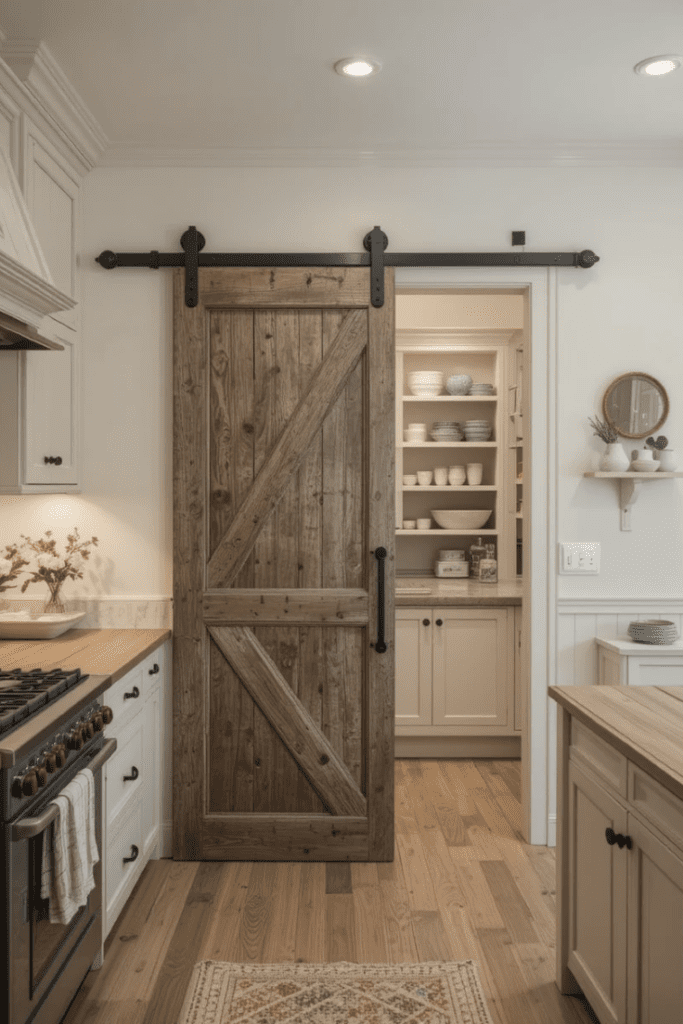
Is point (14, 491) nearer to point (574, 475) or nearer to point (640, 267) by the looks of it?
point (574, 475)

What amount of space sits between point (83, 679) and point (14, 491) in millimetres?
767

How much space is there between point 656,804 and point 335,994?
47.5 inches

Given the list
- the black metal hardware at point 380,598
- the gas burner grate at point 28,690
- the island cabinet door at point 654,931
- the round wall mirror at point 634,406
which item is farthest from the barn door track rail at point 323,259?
the island cabinet door at point 654,931

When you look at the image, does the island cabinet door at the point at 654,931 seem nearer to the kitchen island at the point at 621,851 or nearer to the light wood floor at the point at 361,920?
the kitchen island at the point at 621,851

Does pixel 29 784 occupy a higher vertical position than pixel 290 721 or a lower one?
higher

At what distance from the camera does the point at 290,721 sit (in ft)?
11.0

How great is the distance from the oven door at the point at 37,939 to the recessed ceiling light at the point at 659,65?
2.77 metres

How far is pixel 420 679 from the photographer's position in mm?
4566

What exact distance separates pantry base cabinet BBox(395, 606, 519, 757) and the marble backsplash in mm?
1512

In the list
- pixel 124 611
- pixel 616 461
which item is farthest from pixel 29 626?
pixel 616 461

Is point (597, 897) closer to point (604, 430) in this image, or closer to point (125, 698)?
point (125, 698)

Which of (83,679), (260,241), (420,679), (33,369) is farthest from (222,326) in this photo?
(420,679)

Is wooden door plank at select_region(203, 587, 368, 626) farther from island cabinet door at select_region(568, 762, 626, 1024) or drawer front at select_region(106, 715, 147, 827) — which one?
island cabinet door at select_region(568, 762, 626, 1024)

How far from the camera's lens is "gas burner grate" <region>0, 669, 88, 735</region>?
1934 millimetres
